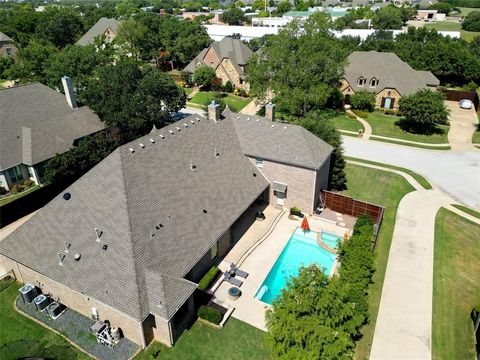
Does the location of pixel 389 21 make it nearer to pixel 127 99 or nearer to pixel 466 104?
pixel 466 104

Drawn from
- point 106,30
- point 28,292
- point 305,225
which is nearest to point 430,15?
point 106,30

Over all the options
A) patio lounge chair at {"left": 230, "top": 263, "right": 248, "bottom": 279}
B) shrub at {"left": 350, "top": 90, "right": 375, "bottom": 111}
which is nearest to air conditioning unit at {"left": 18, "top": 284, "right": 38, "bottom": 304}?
patio lounge chair at {"left": 230, "top": 263, "right": 248, "bottom": 279}

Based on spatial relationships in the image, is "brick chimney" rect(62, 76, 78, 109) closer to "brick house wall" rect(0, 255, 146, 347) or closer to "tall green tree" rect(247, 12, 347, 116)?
"brick house wall" rect(0, 255, 146, 347)

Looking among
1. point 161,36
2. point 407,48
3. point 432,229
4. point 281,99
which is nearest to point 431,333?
point 432,229

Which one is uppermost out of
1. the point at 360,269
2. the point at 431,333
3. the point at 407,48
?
the point at 407,48

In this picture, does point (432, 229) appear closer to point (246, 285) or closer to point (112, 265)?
point (246, 285)
